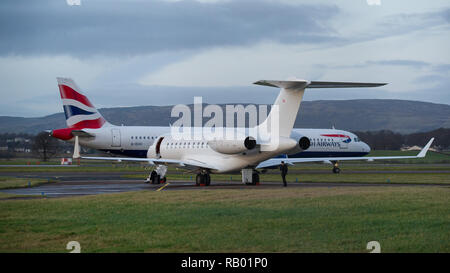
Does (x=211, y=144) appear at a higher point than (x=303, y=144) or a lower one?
higher

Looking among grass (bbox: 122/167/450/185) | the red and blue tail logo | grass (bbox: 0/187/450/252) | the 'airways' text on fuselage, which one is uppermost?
the red and blue tail logo

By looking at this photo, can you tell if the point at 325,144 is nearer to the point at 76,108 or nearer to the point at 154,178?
the point at 76,108

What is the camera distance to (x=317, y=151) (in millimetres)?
54406

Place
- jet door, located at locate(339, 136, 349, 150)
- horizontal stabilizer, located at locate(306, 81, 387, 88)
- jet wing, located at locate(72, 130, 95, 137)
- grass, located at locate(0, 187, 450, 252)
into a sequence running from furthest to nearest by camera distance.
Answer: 1. jet door, located at locate(339, 136, 349, 150)
2. jet wing, located at locate(72, 130, 95, 137)
3. horizontal stabilizer, located at locate(306, 81, 387, 88)
4. grass, located at locate(0, 187, 450, 252)

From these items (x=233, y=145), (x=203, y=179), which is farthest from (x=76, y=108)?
(x=233, y=145)

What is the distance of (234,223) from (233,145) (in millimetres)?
13798

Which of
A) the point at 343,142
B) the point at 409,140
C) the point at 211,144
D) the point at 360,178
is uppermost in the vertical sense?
the point at 409,140

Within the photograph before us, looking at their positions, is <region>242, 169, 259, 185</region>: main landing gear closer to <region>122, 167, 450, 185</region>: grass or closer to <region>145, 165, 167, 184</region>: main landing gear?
<region>122, 167, 450, 185</region>: grass

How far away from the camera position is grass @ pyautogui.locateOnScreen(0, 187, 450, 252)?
10758 mm

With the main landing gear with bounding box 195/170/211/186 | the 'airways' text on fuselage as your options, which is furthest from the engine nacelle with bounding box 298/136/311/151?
the 'airways' text on fuselage

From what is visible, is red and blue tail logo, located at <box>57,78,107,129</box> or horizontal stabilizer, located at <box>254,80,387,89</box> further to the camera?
red and blue tail logo, located at <box>57,78,107,129</box>

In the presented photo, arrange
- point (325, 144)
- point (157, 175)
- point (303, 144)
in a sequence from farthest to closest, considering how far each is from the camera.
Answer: point (325, 144)
point (157, 175)
point (303, 144)

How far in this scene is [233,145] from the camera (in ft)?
88.9
